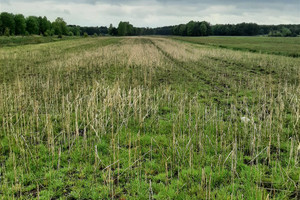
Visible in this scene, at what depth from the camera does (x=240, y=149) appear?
20.6 feet

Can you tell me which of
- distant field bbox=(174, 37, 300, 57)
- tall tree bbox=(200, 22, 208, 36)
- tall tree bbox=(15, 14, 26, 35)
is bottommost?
distant field bbox=(174, 37, 300, 57)

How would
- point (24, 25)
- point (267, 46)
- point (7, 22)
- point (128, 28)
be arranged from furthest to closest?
point (128, 28), point (24, 25), point (7, 22), point (267, 46)

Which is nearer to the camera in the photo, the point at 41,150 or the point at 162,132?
the point at 41,150

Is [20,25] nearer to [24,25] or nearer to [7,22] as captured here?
[24,25]

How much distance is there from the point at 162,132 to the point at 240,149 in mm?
2460

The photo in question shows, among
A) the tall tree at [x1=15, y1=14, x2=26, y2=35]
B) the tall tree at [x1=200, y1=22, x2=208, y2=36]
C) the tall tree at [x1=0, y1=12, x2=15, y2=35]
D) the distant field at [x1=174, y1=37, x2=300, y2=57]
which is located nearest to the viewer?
the distant field at [x1=174, y1=37, x2=300, y2=57]

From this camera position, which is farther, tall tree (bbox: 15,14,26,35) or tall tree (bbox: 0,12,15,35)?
tall tree (bbox: 15,14,26,35)

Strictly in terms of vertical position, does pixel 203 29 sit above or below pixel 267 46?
above

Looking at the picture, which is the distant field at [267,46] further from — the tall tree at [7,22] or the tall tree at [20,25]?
the tall tree at [7,22]

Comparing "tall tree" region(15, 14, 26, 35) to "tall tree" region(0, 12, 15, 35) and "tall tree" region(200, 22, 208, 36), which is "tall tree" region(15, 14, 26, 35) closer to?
"tall tree" region(0, 12, 15, 35)

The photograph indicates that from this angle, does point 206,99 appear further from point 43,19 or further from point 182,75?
point 43,19

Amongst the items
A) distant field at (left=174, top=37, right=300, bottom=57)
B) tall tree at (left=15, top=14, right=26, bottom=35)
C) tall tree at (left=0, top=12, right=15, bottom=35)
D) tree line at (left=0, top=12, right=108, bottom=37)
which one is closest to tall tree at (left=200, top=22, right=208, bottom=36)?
distant field at (left=174, top=37, right=300, bottom=57)

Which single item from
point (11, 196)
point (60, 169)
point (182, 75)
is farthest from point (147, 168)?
point (182, 75)

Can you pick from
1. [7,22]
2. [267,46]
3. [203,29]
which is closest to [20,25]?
[7,22]
